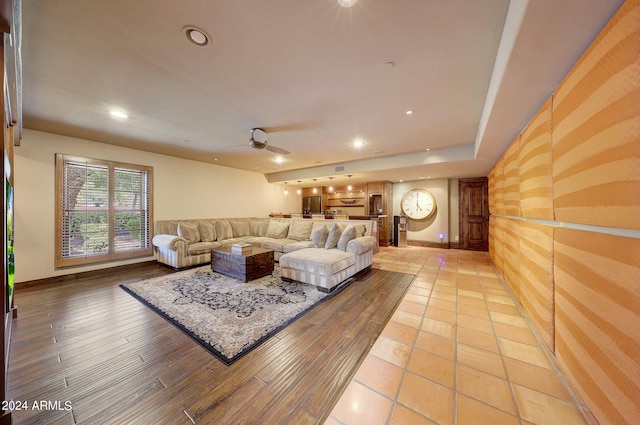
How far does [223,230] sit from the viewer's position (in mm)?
5543

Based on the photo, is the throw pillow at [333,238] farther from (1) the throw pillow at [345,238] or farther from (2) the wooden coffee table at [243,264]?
(2) the wooden coffee table at [243,264]

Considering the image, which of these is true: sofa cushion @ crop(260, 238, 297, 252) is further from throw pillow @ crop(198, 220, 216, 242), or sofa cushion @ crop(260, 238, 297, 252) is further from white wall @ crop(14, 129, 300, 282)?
white wall @ crop(14, 129, 300, 282)

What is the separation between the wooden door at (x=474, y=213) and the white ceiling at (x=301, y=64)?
3.16 m

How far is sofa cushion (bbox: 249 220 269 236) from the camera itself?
252 inches

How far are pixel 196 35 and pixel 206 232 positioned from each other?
14.5 ft

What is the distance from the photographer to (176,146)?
446cm

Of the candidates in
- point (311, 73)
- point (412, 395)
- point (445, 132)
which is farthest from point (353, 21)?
point (445, 132)

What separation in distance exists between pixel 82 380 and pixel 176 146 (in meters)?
4.18

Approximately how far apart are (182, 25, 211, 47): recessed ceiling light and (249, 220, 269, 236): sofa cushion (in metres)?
5.10

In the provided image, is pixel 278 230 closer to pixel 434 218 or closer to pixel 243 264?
pixel 243 264

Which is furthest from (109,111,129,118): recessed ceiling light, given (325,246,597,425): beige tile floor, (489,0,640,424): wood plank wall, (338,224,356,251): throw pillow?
(489,0,640,424): wood plank wall

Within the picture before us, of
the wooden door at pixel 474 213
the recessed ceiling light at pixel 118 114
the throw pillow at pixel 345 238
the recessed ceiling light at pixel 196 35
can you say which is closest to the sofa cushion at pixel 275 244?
the throw pillow at pixel 345 238

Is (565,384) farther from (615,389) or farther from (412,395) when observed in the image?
(412,395)

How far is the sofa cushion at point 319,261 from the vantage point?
3.09 meters
